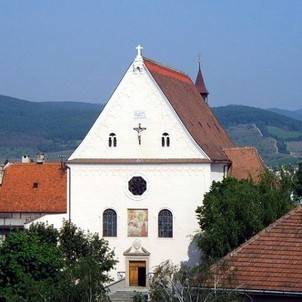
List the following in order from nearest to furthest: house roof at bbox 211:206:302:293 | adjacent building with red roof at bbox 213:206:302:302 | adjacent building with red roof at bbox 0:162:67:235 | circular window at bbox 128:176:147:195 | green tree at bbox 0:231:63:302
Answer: adjacent building with red roof at bbox 213:206:302:302 < house roof at bbox 211:206:302:293 < green tree at bbox 0:231:63:302 < circular window at bbox 128:176:147:195 < adjacent building with red roof at bbox 0:162:67:235

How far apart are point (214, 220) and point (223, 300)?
24.6 metres

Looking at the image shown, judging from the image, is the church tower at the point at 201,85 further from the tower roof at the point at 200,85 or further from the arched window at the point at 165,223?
the arched window at the point at 165,223

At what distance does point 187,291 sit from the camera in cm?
2580

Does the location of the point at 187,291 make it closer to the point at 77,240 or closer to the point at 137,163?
the point at 77,240

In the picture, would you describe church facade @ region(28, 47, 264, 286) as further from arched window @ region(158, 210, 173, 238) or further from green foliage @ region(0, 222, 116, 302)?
green foliage @ region(0, 222, 116, 302)

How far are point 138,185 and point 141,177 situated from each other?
0.50m

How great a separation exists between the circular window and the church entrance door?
392 cm

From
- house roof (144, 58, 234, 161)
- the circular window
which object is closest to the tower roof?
house roof (144, 58, 234, 161)

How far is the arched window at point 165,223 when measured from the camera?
5944 centimetres

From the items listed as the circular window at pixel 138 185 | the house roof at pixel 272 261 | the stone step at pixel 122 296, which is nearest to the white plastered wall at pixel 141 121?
the circular window at pixel 138 185

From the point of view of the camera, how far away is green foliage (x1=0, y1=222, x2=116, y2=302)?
31172 mm

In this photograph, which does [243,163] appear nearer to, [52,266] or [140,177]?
[140,177]

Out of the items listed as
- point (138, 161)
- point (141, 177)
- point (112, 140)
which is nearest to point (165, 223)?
point (141, 177)

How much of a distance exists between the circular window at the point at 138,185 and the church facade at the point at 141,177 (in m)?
0.06
